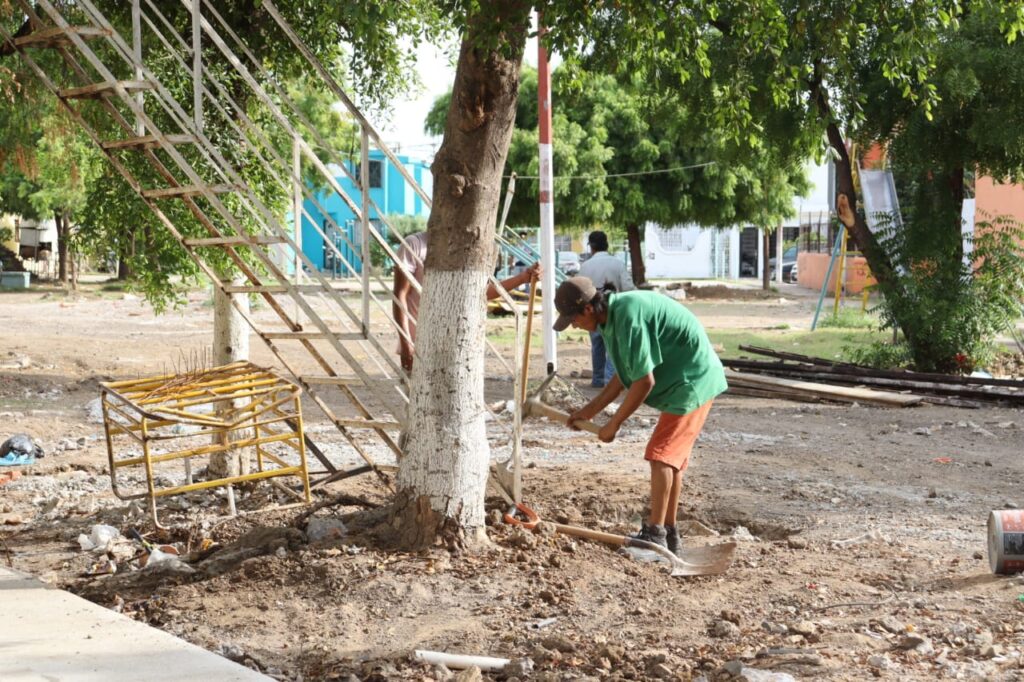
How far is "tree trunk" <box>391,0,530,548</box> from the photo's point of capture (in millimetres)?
5574

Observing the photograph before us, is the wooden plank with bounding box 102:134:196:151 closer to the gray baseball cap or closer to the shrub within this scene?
the gray baseball cap

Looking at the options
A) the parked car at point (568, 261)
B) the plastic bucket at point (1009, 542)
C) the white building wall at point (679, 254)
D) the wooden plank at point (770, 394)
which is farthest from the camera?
the white building wall at point (679, 254)

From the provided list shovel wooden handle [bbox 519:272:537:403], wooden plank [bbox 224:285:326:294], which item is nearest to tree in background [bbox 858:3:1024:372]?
shovel wooden handle [bbox 519:272:537:403]

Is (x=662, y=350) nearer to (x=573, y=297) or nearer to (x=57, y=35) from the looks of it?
(x=573, y=297)

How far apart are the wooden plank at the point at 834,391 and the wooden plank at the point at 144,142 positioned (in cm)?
799

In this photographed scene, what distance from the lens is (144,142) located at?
5.96m

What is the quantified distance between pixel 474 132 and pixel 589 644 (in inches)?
96.7

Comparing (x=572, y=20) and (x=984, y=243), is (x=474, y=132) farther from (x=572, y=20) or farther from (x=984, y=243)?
(x=984, y=243)

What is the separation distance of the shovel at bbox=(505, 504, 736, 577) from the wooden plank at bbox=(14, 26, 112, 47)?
3.25 m

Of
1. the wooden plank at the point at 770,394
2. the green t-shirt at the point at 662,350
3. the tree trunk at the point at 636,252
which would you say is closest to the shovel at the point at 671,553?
the green t-shirt at the point at 662,350

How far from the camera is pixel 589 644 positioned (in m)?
4.64

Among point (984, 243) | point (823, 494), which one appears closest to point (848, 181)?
point (984, 243)

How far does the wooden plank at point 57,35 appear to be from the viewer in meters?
5.78

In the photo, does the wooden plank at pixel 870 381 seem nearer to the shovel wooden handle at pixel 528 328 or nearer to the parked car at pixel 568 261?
the shovel wooden handle at pixel 528 328
